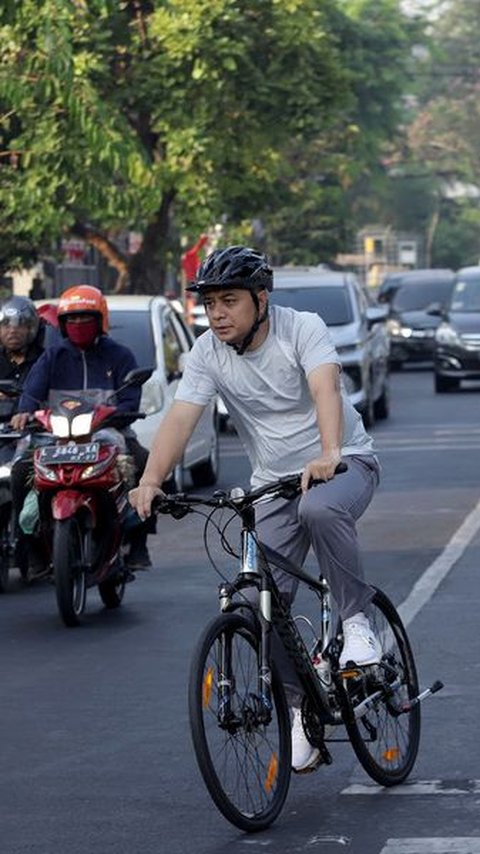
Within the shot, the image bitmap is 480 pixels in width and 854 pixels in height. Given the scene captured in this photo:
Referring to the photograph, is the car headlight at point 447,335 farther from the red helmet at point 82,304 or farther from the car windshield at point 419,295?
the red helmet at point 82,304

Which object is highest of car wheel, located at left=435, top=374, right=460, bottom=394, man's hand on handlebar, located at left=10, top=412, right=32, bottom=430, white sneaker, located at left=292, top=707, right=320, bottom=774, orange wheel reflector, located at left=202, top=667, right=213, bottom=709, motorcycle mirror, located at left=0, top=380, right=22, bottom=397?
orange wheel reflector, located at left=202, top=667, right=213, bottom=709

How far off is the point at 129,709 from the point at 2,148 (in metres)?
22.6

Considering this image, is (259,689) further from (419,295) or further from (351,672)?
(419,295)

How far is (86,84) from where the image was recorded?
20.6 m

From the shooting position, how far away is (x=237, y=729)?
7.05 m

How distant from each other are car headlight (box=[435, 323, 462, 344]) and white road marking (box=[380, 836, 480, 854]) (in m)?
29.0

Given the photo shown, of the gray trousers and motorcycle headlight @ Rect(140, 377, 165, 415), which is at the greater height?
the gray trousers

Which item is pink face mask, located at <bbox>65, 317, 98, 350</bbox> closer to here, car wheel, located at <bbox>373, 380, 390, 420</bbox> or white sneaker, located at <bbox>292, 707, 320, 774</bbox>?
white sneaker, located at <bbox>292, 707, 320, 774</bbox>

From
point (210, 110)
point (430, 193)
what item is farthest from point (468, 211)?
point (210, 110)

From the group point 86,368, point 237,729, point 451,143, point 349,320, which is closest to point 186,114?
point 349,320

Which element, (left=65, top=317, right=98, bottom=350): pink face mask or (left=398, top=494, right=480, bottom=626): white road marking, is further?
(left=65, top=317, right=98, bottom=350): pink face mask

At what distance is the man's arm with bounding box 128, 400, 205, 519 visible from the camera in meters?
7.29

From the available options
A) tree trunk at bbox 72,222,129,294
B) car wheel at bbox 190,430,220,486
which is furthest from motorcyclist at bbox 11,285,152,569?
tree trunk at bbox 72,222,129,294

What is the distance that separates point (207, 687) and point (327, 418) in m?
0.93
